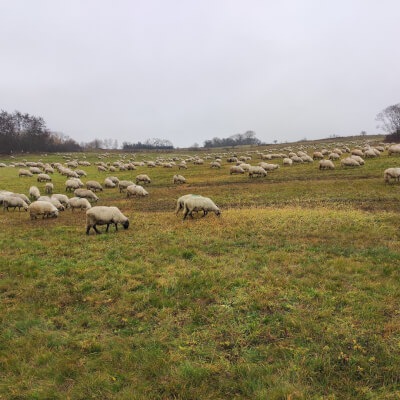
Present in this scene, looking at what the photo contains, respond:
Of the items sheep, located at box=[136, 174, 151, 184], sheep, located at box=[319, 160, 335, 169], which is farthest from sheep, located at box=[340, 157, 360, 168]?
sheep, located at box=[136, 174, 151, 184]

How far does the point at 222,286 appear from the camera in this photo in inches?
280

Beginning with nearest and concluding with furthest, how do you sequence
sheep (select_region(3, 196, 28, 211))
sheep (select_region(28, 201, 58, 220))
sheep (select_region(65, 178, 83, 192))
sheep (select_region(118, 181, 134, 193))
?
sheep (select_region(28, 201, 58, 220))
sheep (select_region(3, 196, 28, 211))
sheep (select_region(118, 181, 134, 193))
sheep (select_region(65, 178, 83, 192))

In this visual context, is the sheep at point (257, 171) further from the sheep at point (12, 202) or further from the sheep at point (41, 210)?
the sheep at point (12, 202)

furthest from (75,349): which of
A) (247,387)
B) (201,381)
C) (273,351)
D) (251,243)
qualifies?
(251,243)

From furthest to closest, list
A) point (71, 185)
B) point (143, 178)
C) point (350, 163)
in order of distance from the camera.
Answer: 1. point (143, 178)
2. point (350, 163)
3. point (71, 185)

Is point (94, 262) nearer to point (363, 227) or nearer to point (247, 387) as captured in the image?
point (247, 387)

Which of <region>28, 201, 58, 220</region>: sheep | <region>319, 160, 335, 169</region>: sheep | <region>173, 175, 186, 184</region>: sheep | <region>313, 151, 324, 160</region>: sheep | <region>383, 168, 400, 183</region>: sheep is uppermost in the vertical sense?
<region>313, 151, 324, 160</region>: sheep

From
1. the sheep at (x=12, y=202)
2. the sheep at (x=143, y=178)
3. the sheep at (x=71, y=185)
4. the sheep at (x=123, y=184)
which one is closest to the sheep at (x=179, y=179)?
the sheep at (x=143, y=178)

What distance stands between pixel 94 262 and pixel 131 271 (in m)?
1.83

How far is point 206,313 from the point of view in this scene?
605cm

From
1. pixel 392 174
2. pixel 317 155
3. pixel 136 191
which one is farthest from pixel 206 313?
pixel 317 155

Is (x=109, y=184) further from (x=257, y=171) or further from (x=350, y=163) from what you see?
(x=350, y=163)

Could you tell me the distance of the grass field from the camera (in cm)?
423

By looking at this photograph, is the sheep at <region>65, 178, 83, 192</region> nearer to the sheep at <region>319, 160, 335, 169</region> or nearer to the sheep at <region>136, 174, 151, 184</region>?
the sheep at <region>136, 174, 151, 184</region>
